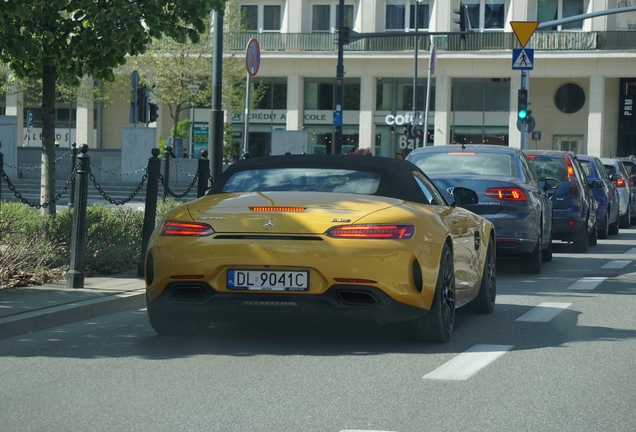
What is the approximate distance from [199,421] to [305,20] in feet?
175

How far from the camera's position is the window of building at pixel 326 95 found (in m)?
59.7

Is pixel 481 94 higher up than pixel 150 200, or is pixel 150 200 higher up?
pixel 481 94

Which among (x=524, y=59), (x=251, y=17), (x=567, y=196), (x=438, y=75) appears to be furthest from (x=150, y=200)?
(x=251, y=17)

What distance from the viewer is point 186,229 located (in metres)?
7.89

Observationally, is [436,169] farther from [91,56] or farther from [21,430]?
[21,430]

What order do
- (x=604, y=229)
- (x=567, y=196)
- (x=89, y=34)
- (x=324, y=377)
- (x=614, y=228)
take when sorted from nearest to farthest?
(x=324, y=377) < (x=89, y=34) < (x=567, y=196) < (x=604, y=229) < (x=614, y=228)

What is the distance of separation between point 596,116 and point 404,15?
407 inches

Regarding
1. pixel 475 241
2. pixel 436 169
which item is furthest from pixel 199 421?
pixel 436 169

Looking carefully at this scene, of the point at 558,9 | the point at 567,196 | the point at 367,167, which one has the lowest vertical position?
the point at 567,196

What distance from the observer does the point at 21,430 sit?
17.9ft

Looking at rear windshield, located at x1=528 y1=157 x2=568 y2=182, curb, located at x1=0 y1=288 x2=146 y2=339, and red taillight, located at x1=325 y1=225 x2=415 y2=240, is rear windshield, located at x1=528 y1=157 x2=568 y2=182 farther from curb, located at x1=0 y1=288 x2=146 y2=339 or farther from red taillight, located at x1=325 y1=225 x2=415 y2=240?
red taillight, located at x1=325 y1=225 x2=415 y2=240

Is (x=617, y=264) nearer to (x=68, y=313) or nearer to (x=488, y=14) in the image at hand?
(x=68, y=313)

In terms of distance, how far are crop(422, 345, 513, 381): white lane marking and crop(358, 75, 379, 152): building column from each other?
164 feet

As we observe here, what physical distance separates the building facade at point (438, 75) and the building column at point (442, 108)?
0.16ft
